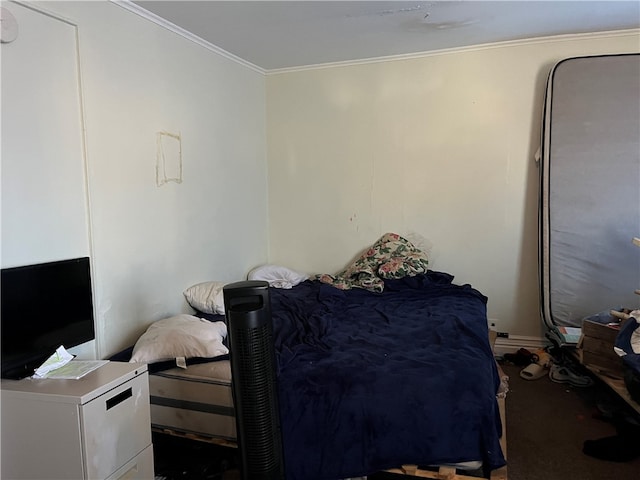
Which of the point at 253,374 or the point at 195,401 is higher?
the point at 253,374

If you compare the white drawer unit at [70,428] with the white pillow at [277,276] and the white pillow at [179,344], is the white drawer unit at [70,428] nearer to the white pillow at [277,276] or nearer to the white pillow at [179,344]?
the white pillow at [179,344]

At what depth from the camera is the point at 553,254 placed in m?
3.37

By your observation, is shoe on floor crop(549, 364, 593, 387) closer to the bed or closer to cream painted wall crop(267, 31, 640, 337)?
cream painted wall crop(267, 31, 640, 337)

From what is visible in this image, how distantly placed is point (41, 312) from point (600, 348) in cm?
301

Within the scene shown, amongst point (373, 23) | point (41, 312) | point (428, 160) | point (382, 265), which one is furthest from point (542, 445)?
point (373, 23)

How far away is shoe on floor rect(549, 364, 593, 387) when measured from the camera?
3092 mm

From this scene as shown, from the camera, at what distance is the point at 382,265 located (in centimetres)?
371

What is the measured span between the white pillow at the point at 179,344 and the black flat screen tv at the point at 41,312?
25 centimetres

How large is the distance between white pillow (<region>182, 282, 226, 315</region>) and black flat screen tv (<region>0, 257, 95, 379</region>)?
2.87 ft

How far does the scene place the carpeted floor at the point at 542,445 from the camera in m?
2.17

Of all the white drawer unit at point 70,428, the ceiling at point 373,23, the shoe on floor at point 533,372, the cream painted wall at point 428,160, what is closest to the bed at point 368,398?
the white drawer unit at point 70,428

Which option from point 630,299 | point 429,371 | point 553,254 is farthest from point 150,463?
point 630,299

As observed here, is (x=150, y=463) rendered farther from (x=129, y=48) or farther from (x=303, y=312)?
(x=129, y=48)

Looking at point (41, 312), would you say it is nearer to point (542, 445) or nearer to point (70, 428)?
point (70, 428)
